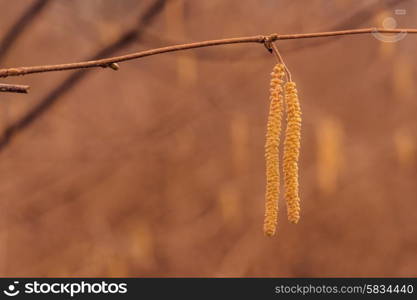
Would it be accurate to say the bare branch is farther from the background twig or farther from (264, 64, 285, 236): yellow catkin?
(264, 64, 285, 236): yellow catkin

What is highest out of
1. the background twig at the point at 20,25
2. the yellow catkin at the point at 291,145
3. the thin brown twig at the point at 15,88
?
the background twig at the point at 20,25

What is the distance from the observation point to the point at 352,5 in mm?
1025

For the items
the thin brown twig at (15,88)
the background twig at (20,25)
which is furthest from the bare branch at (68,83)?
the thin brown twig at (15,88)

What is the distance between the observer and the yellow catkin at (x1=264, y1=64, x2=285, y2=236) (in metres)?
0.43

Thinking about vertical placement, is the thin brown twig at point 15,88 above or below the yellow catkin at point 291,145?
above

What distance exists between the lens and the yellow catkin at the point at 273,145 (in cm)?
43

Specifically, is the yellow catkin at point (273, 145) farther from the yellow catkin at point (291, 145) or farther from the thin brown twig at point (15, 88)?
the thin brown twig at point (15, 88)

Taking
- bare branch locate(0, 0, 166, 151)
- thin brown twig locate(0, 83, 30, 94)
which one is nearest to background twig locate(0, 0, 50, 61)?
bare branch locate(0, 0, 166, 151)

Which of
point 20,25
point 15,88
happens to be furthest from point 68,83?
point 15,88

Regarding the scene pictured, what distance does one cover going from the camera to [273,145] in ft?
1.41

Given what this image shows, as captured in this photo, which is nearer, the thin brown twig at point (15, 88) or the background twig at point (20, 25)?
the thin brown twig at point (15, 88)

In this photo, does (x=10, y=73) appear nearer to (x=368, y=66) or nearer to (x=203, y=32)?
(x=203, y=32)

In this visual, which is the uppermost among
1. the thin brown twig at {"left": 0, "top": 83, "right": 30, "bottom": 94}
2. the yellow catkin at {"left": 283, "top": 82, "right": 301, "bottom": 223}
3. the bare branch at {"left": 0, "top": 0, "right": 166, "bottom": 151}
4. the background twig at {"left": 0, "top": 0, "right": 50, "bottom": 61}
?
the background twig at {"left": 0, "top": 0, "right": 50, "bottom": 61}

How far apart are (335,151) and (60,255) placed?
1.77 feet
